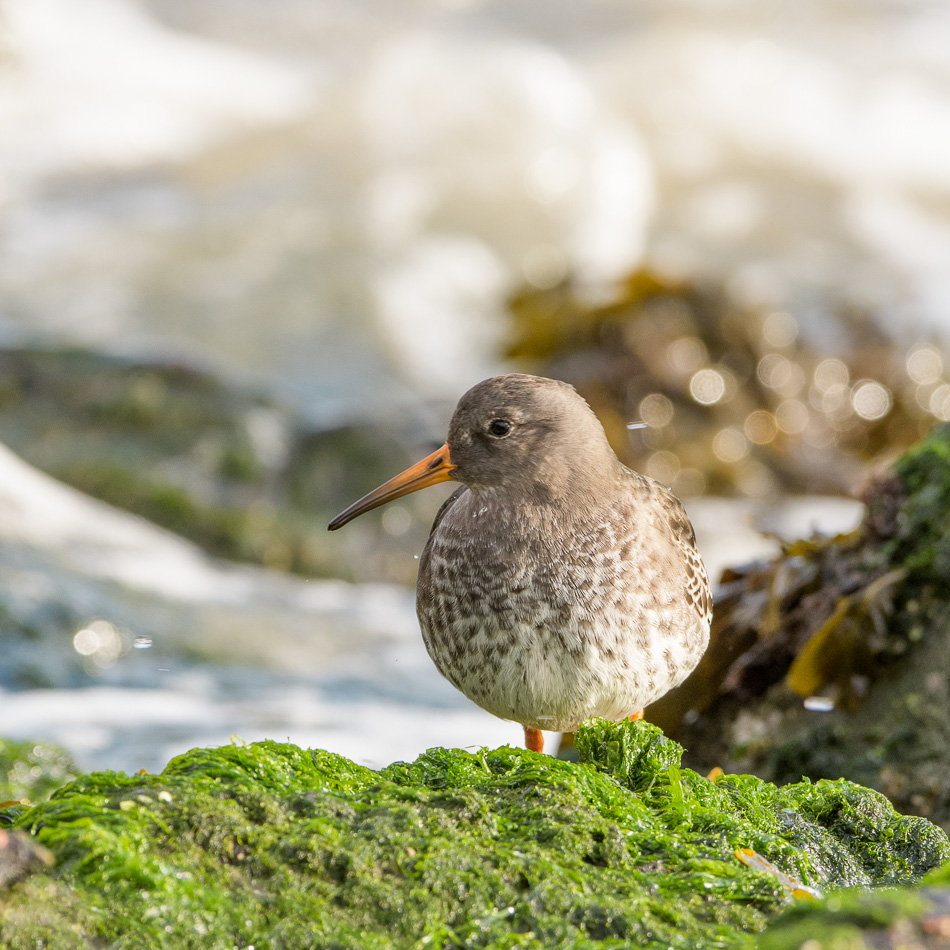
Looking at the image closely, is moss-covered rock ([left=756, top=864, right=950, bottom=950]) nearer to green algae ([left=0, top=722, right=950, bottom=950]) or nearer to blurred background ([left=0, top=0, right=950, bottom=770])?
green algae ([left=0, top=722, right=950, bottom=950])

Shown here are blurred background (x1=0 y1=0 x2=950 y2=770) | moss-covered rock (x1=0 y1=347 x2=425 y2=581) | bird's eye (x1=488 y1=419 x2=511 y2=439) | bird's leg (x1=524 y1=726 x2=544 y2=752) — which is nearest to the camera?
bird's eye (x1=488 y1=419 x2=511 y2=439)

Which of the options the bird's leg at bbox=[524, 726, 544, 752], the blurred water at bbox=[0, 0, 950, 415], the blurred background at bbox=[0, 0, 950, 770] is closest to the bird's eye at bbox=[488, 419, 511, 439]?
the bird's leg at bbox=[524, 726, 544, 752]

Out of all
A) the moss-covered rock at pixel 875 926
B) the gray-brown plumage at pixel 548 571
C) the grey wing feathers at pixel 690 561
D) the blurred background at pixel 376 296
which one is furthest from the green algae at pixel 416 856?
the blurred background at pixel 376 296

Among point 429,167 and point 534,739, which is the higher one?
point 429,167

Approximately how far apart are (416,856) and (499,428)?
5.91 ft

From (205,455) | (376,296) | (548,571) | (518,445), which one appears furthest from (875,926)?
(376,296)

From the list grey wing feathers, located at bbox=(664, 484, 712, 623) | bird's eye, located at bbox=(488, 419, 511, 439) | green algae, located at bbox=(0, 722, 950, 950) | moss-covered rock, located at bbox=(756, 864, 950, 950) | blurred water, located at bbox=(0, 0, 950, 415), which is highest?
blurred water, located at bbox=(0, 0, 950, 415)

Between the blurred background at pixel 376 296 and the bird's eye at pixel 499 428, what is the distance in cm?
237

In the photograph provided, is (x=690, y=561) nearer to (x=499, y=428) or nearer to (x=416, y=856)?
(x=499, y=428)

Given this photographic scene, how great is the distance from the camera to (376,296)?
13930 mm

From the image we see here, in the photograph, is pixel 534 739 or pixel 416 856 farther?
pixel 534 739

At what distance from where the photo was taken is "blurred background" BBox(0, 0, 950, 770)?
766 centimetres

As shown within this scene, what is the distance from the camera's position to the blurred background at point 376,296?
7.66 metres

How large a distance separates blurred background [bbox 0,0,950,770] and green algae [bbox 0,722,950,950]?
313 cm
